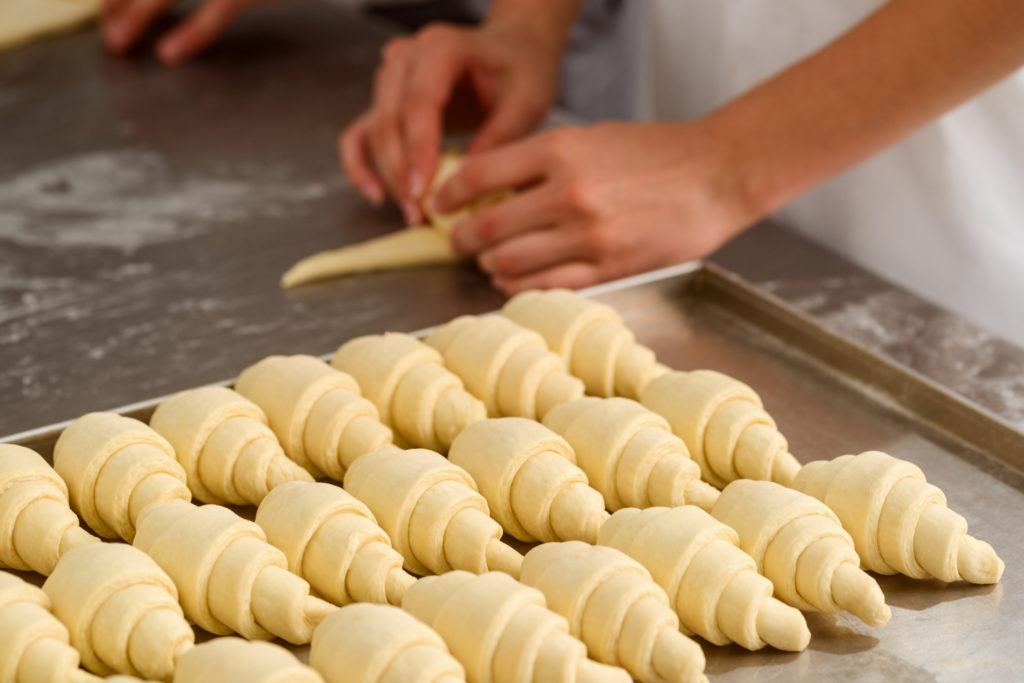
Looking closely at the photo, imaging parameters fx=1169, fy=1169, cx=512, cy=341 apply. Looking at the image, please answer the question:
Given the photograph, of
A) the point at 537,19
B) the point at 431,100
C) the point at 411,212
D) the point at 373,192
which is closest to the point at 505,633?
the point at 411,212

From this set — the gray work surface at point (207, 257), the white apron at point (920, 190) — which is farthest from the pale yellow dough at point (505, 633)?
the white apron at point (920, 190)

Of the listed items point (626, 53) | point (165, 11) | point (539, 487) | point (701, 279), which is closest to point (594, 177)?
point (701, 279)

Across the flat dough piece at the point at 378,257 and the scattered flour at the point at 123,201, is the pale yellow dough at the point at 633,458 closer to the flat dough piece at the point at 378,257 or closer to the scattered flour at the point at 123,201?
the flat dough piece at the point at 378,257

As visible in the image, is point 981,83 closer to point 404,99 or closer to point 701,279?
point 701,279

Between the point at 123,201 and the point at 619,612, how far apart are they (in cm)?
161

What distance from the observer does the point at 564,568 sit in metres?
1.16

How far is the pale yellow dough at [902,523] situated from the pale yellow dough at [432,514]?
0.37m

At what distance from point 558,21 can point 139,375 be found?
1350 mm

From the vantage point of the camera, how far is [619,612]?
111 cm

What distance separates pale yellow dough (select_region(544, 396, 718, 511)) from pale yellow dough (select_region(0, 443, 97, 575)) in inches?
22.3

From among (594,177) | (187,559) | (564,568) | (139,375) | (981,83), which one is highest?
(981,83)

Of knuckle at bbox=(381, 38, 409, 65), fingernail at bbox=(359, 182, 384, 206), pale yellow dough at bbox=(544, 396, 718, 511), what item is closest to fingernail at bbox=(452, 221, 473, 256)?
fingernail at bbox=(359, 182, 384, 206)

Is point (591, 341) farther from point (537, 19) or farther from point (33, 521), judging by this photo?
point (537, 19)

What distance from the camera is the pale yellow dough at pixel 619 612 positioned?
1088mm
